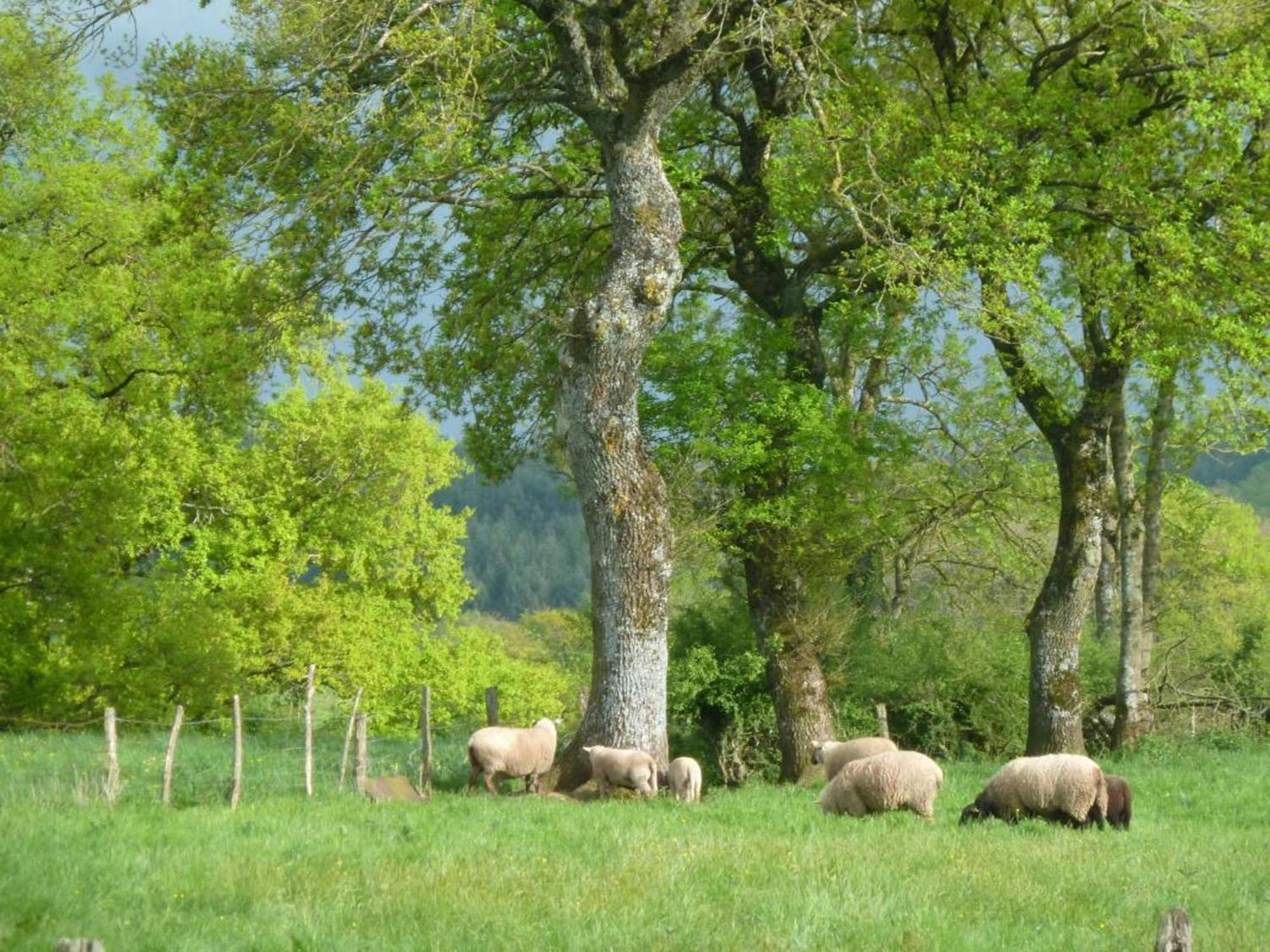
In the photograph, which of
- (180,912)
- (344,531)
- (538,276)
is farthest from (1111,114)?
(344,531)

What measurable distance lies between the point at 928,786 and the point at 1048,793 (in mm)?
1511

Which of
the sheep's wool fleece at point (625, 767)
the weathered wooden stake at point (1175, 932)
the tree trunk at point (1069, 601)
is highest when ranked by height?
the tree trunk at point (1069, 601)

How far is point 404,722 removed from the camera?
52.2 meters

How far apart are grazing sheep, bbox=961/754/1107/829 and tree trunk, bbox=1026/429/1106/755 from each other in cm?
1032

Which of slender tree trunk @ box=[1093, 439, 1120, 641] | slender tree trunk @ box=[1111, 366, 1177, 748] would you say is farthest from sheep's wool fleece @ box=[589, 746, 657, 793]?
slender tree trunk @ box=[1093, 439, 1120, 641]

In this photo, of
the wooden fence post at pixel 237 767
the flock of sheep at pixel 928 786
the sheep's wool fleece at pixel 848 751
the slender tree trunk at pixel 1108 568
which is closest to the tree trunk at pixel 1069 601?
the sheep's wool fleece at pixel 848 751

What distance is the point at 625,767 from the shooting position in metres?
19.5

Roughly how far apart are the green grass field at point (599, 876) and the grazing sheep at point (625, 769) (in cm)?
102

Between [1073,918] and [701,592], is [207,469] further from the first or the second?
[1073,918]

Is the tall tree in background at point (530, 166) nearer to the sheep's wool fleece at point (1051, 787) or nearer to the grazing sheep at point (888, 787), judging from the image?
the grazing sheep at point (888, 787)

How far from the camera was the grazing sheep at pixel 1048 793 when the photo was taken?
611 inches

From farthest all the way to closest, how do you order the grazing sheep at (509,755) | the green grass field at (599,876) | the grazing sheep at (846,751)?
the grazing sheep at (509,755)
the grazing sheep at (846,751)
the green grass field at (599,876)

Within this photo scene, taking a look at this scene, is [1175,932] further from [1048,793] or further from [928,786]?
[928,786]

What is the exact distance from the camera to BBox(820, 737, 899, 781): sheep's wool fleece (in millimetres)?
20875
